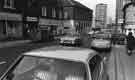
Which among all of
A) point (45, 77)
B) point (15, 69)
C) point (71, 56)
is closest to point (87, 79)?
point (71, 56)

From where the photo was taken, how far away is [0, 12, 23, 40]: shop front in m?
22.0

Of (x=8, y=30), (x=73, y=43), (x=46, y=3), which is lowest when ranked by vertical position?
(x=73, y=43)

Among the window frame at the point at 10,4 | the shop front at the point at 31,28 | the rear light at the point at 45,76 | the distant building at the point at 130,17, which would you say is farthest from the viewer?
the distant building at the point at 130,17

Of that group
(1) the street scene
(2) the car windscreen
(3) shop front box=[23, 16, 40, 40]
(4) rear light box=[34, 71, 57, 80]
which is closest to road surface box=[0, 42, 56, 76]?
(1) the street scene

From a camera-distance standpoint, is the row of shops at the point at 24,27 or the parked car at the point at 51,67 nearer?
the parked car at the point at 51,67

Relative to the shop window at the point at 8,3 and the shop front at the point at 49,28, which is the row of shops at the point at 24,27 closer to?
the shop front at the point at 49,28

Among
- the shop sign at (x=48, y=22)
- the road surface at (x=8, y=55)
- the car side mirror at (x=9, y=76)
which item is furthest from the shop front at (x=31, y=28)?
the car side mirror at (x=9, y=76)

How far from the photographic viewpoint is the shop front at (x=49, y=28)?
3095 cm

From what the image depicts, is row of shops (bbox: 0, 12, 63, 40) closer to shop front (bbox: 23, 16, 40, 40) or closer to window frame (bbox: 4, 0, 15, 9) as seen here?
shop front (bbox: 23, 16, 40, 40)

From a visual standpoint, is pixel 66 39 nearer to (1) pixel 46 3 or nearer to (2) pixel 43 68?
(1) pixel 46 3

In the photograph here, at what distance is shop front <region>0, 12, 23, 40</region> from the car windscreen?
20063 millimetres

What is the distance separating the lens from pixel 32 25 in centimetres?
2838

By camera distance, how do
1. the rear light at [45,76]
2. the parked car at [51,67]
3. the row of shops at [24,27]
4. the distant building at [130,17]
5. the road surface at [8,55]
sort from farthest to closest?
the distant building at [130,17] < the row of shops at [24,27] < the road surface at [8,55] < the rear light at [45,76] < the parked car at [51,67]

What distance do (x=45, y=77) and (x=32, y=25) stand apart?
2621 centimetres
